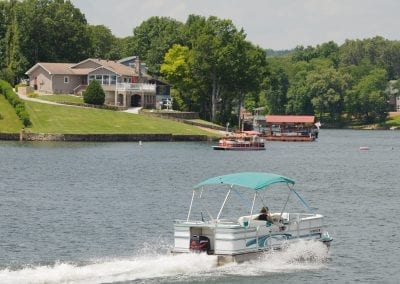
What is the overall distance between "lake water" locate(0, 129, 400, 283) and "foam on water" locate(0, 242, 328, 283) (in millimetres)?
52

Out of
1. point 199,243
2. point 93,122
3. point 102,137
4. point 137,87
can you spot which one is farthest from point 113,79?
point 199,243

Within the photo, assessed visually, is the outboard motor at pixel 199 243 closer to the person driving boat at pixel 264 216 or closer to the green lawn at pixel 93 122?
the person driving boat at pixel 264 216

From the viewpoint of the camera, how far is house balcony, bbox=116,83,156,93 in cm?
18288

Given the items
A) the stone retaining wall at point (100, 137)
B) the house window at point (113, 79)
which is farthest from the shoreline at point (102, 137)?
the house window at point (113, 79)

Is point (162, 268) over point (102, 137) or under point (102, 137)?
under

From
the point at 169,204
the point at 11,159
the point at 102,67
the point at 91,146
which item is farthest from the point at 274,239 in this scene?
the point at 102,67

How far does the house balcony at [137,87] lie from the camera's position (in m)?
183

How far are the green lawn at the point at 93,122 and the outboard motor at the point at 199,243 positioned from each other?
102094mm

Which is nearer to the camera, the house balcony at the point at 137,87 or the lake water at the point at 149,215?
the lake water at the point at 149,215

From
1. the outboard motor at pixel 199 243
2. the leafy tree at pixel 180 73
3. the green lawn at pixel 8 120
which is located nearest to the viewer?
the outboard motor at pixel 199 243

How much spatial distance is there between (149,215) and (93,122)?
90.9 metres

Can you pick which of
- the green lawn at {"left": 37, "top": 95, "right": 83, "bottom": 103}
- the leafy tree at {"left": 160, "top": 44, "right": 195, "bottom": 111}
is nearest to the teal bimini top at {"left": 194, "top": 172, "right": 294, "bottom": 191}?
the green lawn at {"left": 37, "top": 95, "right": 83, "bottom": 103}

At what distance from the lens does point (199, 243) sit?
157 ft

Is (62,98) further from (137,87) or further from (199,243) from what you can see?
(199,243)
